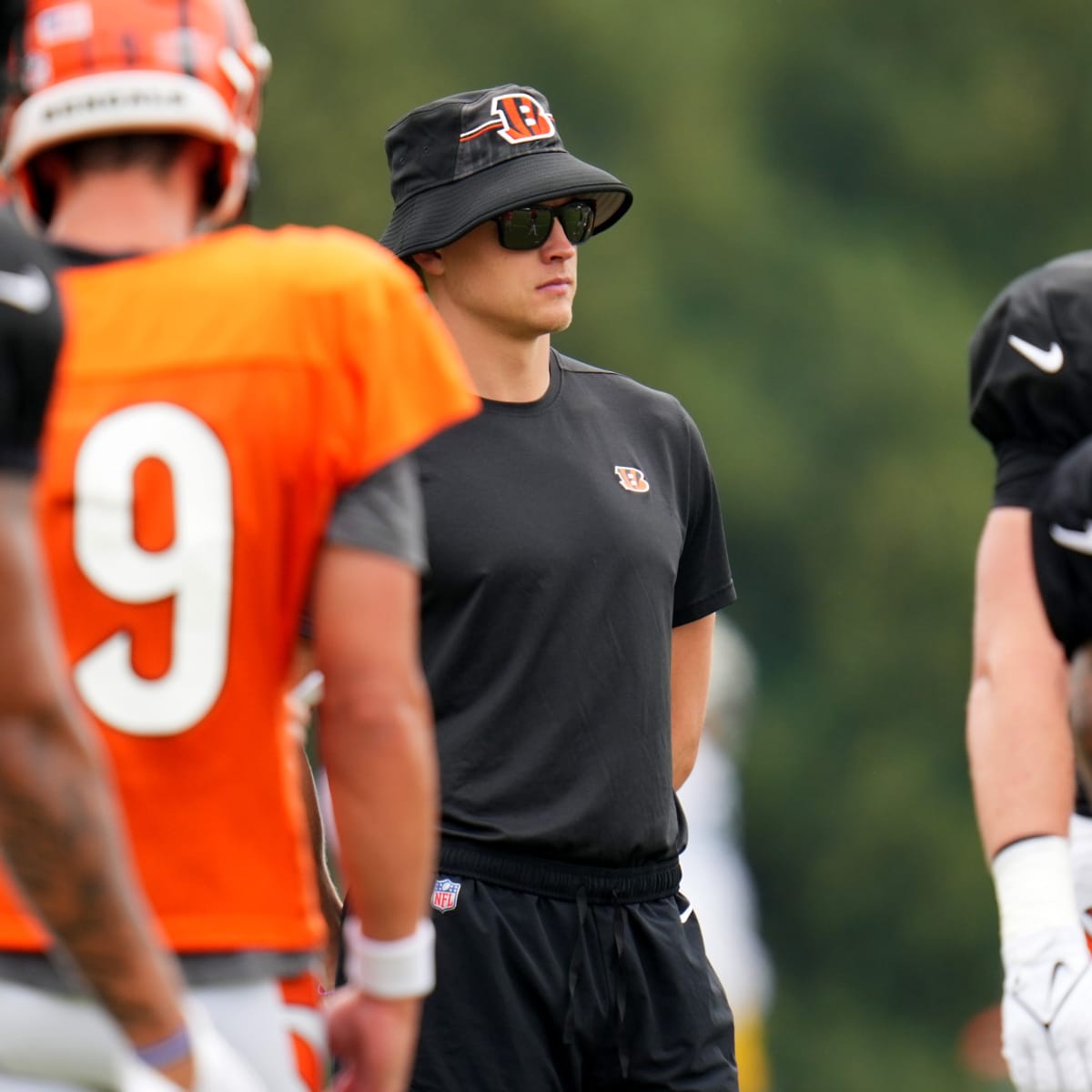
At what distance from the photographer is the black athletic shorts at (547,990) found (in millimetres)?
4148

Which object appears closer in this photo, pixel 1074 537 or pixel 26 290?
pixel 26 290

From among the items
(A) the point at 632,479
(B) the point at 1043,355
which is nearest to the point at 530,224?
(A) the point at 632,479

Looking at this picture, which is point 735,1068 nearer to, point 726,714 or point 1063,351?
point 1063,351

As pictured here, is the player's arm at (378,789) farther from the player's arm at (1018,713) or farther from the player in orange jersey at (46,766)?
the player's arm at (1018,713)

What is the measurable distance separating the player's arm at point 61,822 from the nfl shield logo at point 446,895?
5.42 ft

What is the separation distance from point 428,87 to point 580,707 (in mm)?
13627

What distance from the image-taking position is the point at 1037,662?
381 centimetres

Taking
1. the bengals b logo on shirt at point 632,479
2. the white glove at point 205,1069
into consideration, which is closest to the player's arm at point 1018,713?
the bengals b logo on shirt at point 632,479

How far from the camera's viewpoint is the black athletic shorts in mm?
4148

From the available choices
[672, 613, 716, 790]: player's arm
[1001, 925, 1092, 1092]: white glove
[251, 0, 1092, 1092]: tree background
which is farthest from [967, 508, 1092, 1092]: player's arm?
[251, 0, 1092, 1092]: tree background

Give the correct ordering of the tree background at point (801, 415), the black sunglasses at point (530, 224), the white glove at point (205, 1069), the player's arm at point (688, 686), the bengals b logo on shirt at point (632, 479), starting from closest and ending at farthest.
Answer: the white glove at point (205, 1069), the bengals b logo on shirt at point (632, 479), the black sunglasses at point (530, 224), the player's arm at point (688, 686), the tree background at point (801, 415)

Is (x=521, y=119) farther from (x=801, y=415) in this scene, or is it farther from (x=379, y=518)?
(x=801, y=415)

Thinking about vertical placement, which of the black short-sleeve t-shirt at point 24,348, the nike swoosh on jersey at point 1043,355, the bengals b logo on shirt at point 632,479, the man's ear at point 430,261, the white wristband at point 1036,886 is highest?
the man's ear at point 430,261

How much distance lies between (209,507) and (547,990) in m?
1.60
